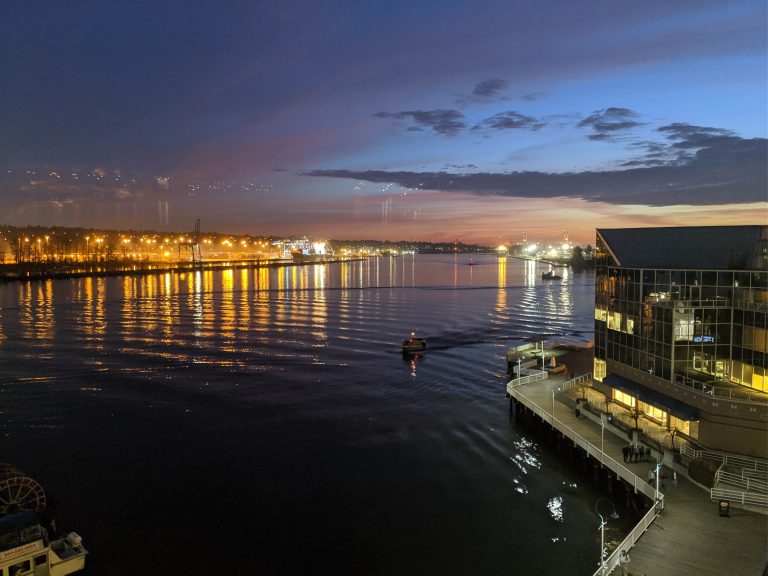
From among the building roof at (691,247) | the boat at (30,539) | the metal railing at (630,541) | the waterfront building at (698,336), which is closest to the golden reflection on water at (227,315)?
the boat at (30,539)

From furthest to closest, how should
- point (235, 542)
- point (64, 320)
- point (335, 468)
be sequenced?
1. point (64, 320)
2. point (335, 468)
3. point (235, 542)

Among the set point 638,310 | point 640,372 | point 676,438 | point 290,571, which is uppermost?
point 638,310

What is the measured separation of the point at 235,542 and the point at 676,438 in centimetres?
2347

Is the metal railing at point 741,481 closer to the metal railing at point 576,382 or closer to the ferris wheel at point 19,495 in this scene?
the metal railing at point 576,382

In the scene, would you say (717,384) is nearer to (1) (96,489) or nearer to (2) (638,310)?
(2) (638,310)

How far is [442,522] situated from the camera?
86.2ft

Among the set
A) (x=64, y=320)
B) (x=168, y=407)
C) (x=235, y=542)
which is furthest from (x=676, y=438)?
(x=64, y=320)

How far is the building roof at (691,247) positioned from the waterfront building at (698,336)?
62mm

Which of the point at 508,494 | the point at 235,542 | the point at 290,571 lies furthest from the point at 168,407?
the point at 508,494

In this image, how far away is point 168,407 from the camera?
140 feet

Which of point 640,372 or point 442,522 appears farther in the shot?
point 640,372

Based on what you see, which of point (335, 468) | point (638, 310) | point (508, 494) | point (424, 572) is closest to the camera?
point (424, 572)

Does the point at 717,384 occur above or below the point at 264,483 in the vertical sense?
above

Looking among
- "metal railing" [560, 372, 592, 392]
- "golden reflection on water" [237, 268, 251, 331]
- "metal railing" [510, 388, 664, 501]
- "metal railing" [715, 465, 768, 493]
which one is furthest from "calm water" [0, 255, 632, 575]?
"golden reflection on water" [237, 268, 251, 331]
